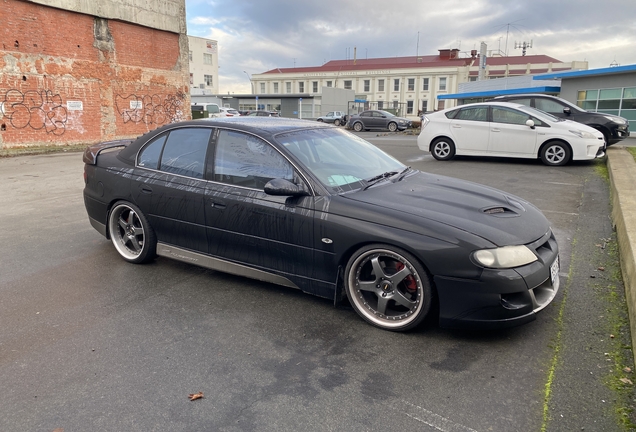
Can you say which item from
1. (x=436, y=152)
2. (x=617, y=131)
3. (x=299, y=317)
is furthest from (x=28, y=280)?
(x=617, y=131)

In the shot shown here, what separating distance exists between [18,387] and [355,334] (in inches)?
86.9

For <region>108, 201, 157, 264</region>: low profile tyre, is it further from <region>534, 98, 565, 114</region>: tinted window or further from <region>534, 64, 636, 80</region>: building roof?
<region>534, 64, 636, 80</region>: building roof

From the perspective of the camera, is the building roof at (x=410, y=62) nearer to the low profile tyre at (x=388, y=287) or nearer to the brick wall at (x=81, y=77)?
the brick wall at (x=81, y=77)

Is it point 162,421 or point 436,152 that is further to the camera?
point 436,152

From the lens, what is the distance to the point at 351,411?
266cm

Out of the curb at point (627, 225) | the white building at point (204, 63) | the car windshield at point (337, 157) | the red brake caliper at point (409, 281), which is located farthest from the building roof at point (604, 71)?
the white building at point (204, 63)

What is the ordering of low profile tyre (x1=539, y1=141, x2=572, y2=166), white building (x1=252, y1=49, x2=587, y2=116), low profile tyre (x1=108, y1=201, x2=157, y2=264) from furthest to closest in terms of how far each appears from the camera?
white building (x1=252, y1=49, x2=587, y2=116), low profile tyre (x1=539, y1=141, x2=572, y2=166), low profile tyre (x1=108, y1=201, x2=157, y2=264)

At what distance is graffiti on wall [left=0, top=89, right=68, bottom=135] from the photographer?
666 inches

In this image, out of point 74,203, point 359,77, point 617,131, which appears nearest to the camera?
point 74,203

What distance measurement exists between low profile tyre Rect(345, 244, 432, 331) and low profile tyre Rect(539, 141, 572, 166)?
946 cm

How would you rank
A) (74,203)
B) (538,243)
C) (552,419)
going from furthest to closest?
(74,203) → (538,243) → (552,419)

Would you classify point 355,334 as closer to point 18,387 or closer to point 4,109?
point 18,387

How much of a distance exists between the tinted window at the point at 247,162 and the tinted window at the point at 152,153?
0.81 m

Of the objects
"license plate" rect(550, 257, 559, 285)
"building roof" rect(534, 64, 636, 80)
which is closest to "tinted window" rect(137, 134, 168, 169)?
"license plate" rect(550, 257, 559, 285)
